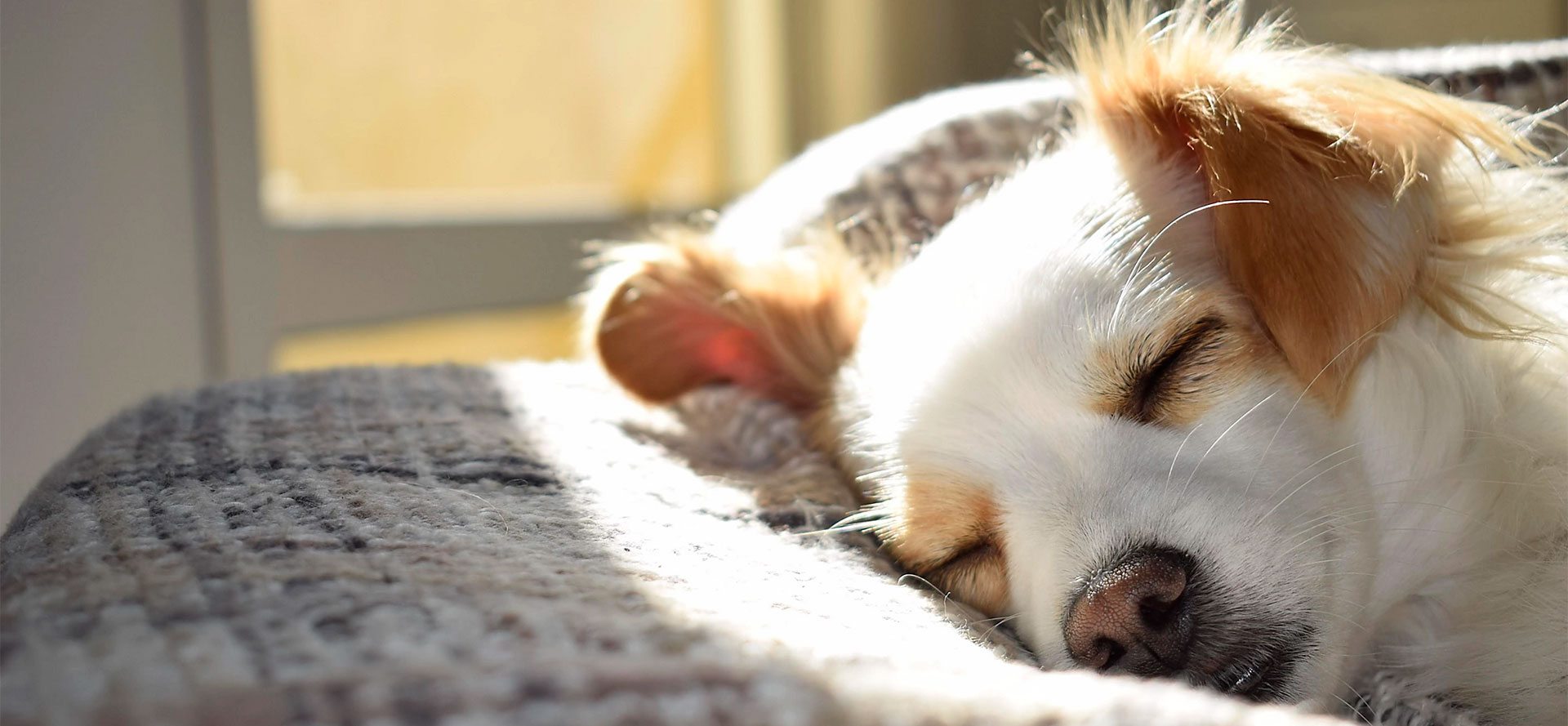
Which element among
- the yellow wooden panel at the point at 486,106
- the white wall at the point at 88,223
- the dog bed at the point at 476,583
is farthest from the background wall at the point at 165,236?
the dog bed at the point at 476,583

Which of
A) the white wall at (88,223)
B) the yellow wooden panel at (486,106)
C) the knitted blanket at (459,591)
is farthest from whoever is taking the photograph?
the yellow wooden panel at (486,106)

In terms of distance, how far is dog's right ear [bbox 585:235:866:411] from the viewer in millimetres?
1428

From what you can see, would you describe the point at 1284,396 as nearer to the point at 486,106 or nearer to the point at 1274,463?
the point at 1274,463

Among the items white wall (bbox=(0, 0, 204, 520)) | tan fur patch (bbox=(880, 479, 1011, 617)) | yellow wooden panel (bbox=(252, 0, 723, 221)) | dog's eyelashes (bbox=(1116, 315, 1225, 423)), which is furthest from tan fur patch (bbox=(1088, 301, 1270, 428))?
yellow wooden panel (bbox=(252, 0, 723, 221))

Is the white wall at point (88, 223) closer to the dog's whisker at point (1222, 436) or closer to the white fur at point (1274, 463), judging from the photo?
the white fur at point (1274, 463)

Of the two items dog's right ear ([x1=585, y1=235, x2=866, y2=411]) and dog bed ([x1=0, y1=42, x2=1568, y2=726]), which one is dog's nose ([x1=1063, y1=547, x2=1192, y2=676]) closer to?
dog bed ([x1=0, y1=42, x2=1568, y2=726])

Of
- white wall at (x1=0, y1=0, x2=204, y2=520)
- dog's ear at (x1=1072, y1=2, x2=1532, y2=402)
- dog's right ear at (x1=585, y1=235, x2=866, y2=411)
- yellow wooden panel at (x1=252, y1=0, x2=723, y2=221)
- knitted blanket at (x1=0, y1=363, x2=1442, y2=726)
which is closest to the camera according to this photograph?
knitted blanket at (x1=0, y1=363, x2=1442, y2=726)

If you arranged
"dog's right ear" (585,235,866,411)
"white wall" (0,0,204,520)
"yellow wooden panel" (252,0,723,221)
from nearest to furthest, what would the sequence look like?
"dog's right ear" (585,235,866,411), "white wall" (0,0,204,520), "yellow wooden panel" (252,0,723,221)

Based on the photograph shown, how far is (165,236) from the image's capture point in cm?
208

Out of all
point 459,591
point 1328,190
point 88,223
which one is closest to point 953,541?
point 1328,190

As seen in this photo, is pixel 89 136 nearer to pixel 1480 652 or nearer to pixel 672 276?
pixel 672 276

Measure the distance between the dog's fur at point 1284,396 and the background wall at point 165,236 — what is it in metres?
1.26

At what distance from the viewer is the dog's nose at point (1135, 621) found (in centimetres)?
88

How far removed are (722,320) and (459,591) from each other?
0.89m
